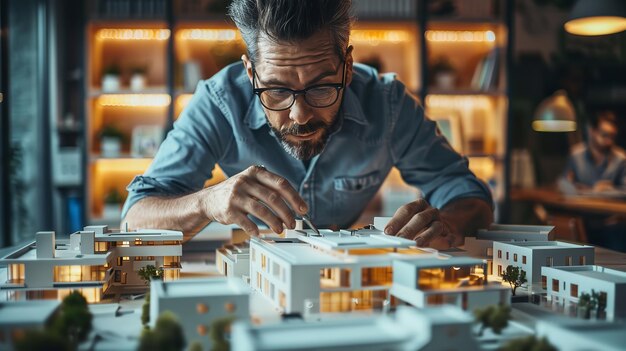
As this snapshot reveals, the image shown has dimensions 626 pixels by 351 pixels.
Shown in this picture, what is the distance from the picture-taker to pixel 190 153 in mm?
2467

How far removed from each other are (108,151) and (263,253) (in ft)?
11.5

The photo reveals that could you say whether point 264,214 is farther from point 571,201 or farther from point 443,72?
point 571,201

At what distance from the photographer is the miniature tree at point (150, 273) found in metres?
1.77

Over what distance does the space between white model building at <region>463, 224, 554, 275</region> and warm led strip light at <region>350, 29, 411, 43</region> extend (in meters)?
3.09

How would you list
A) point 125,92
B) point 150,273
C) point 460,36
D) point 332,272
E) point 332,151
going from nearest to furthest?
point 332,272 < point 150,273 < point 332,151 < point 125,92 < point 460,36

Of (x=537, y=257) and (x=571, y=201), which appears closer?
(x=537, y=257)

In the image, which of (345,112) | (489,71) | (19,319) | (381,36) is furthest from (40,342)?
(489,71)

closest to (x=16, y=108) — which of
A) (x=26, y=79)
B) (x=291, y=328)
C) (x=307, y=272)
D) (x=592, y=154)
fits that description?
(x=26, y=79)

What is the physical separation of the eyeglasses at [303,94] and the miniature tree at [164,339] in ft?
3.44

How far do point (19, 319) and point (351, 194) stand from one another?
68.2 inches

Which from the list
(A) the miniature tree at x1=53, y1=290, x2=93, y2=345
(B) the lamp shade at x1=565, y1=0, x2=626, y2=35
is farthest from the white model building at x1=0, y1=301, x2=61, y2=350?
(B) the lamp shade at x1=565, y1=0, x2=626, y2=35

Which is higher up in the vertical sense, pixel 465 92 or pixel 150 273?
pixel 465 92

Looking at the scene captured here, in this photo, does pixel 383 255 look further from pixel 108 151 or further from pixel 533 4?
pixel 533 4

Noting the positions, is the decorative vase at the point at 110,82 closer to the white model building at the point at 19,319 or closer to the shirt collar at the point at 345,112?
the shirt collar at the point at 345,112
